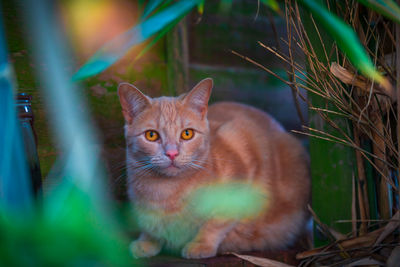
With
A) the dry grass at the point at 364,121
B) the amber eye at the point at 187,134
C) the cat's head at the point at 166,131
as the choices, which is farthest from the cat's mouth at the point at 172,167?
the dry grass at the point at 364,121

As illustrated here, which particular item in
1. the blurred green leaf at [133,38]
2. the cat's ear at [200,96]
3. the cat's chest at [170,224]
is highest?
the blurred green leaf at [133,38]

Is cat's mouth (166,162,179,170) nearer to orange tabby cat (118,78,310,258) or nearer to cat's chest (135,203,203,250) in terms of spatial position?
orange tabby cat (118,78,310,258)

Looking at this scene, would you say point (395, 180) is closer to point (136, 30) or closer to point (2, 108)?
point (136, 30)

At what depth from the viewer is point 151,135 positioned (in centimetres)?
146

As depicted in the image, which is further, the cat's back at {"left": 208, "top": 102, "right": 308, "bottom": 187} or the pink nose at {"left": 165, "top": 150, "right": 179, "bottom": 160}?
the cat's back at {"left": 208, "top": 102, "right": 308, "bottom": 187}

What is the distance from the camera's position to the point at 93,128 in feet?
5.42

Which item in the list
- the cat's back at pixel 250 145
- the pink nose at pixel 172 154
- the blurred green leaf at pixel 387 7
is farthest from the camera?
the cat's back at pixel 250 145

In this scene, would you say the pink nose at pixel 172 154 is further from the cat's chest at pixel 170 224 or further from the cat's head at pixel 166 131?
the cat's chest at pixel 170 224

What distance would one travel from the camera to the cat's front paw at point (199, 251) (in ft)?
4.76

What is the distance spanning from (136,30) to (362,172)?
0.95 m

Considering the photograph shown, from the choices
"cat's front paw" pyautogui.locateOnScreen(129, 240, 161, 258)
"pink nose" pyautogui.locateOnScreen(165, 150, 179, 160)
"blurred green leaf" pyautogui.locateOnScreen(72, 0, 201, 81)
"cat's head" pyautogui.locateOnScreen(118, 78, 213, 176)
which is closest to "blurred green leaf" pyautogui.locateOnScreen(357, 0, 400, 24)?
"blurred green leaf" pyautogui.locateOnScreen(72, 0, 201, 81)

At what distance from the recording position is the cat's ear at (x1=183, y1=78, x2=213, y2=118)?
4.92 ft

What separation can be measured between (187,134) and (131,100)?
0.84ft

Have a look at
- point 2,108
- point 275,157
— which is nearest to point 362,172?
point 275,157
